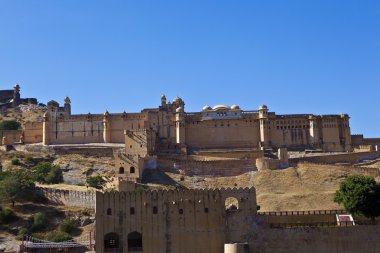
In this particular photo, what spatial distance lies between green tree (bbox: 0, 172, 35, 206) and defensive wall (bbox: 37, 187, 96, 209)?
4.11 feet

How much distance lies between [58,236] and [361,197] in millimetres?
21300

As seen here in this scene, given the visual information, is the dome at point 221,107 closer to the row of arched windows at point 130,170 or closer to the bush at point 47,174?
the row of arched windows at point 130,170

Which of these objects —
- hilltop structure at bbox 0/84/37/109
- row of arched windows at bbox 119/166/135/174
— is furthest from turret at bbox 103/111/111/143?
hilltop structure at bbox 0/84/37/109

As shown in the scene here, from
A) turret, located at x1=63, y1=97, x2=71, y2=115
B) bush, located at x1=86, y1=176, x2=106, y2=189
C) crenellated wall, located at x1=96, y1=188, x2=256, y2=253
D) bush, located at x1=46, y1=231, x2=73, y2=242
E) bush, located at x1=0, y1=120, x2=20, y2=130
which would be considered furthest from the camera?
bush, located at x1=0, y1=120, x2=20, y2=130

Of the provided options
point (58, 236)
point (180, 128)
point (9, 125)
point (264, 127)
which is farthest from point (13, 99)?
point (58, 236)

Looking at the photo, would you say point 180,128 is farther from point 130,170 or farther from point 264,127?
point 130,170

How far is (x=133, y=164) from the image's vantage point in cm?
5306

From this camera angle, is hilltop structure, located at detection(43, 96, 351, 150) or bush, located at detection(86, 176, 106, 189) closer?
bush, located at detection(86, 176, 106, 189)

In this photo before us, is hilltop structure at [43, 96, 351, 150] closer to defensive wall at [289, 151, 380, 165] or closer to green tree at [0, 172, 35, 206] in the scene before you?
defensive wall at [289, 151, 380, 165]

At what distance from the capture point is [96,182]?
5181 centimetres

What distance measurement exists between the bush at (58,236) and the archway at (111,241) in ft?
34.4

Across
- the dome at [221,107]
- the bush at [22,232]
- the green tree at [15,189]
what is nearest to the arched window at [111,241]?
the bush at [22,232]

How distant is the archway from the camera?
30047 mm

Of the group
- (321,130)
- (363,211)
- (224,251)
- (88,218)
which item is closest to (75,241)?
(88,218)
